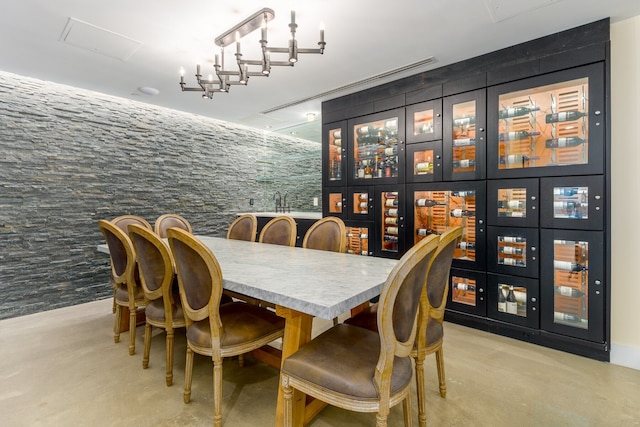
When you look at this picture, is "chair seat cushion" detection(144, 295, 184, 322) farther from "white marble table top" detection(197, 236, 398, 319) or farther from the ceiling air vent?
the ceiling air vent

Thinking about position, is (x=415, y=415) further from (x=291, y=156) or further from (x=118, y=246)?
(x=291, y=156)

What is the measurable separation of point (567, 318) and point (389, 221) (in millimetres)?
1687

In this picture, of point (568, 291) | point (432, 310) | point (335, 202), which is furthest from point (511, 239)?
point (335, 202)

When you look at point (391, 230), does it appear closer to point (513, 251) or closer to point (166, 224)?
point (513, 251)

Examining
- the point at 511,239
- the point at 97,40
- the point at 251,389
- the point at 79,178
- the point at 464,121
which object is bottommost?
the point at 251,389

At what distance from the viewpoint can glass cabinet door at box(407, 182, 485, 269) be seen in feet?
9.25

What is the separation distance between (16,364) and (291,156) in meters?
4.27

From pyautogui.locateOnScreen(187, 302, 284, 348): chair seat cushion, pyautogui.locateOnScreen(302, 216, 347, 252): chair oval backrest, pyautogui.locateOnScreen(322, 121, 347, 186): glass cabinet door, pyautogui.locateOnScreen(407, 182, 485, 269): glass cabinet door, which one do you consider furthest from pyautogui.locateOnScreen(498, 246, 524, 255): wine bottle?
pyautogui.locateOnScreen(187, 302, 284, 348): chair seat cushion

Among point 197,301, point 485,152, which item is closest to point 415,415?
point 197,301

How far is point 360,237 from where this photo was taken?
12.2 ft

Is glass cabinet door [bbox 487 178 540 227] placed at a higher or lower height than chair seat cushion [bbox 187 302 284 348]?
higher

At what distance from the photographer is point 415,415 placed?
65.7 inches

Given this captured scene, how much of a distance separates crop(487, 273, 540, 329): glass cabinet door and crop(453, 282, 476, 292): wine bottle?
153 millimetres

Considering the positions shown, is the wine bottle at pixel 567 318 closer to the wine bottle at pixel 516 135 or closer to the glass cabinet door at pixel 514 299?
the glass cabinet door at pixel 514 299
